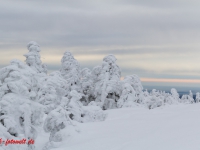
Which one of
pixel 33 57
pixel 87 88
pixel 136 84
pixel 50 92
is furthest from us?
pixel 87 88

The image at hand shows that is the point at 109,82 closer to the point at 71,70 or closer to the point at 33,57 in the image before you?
the point at 71,70

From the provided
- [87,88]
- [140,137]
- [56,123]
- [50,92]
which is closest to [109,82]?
[87,88]

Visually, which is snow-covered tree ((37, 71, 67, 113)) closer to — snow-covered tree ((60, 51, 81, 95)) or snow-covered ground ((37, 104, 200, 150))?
snow-covered ground ((37, 104, 200, 150))

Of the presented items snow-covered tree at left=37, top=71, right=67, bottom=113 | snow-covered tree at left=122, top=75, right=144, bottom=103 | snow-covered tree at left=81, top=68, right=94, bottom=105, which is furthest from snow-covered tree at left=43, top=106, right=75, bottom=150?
snow-covered tree at left=81, top=68, right=94, bottom=105

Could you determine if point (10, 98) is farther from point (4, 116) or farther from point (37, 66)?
point (37, 66)

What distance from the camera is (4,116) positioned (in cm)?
1582

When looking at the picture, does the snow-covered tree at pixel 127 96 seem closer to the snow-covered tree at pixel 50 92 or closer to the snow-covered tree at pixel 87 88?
the snow-covered tree at pixel 87 88

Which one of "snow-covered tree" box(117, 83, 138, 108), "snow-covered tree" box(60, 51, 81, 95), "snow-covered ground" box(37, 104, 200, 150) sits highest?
"snow-covered tree" box(60, 51, 81, 95)

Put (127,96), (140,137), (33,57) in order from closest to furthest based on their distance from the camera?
(140,137)
(33,57)
(127,96)

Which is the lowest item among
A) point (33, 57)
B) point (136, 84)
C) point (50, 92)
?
point (50, 92)

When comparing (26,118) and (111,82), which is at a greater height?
(111,82)

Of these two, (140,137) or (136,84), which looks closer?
(140,137)

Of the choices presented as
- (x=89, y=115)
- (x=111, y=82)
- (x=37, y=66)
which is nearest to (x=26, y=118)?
(x=89, y=115)

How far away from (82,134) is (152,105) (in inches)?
1813
